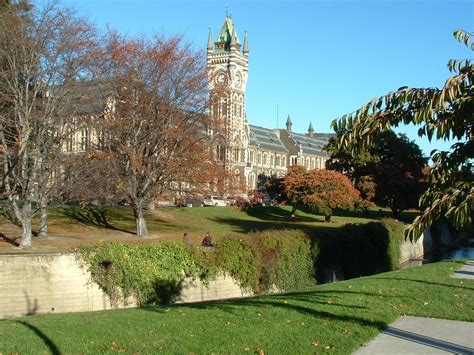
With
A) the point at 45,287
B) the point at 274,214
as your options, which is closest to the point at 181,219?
the point at 274,214

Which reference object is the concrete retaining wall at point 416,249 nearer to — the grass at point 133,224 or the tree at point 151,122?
the grass at point 133,224

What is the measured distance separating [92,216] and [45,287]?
22029mm

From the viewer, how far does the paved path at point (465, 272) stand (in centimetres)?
1853

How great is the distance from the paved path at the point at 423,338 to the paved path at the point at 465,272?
8415 mm

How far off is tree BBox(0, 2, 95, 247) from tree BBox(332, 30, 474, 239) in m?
22.1

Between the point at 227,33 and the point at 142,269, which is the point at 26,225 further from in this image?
the point at 227,33

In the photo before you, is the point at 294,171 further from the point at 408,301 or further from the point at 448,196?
the point at 448,196

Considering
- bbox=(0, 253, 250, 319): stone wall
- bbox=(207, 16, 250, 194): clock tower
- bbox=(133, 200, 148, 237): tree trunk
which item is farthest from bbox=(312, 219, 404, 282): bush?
bbox=(207, 16, 250, 194): clock tower

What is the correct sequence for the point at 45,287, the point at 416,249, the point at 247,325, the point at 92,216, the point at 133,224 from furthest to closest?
the point at 416,249 < the point at 133,224 < the point at 92,216 < the point at 45,287 < the point at 247,325

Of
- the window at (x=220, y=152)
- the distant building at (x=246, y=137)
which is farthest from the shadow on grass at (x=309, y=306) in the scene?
the distant building at (x=246, y=137)

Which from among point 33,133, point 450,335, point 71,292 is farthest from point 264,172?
point 450,335

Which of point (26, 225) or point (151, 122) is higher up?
point (151, 122)

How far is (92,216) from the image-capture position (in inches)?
1601

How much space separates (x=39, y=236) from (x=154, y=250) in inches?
443
